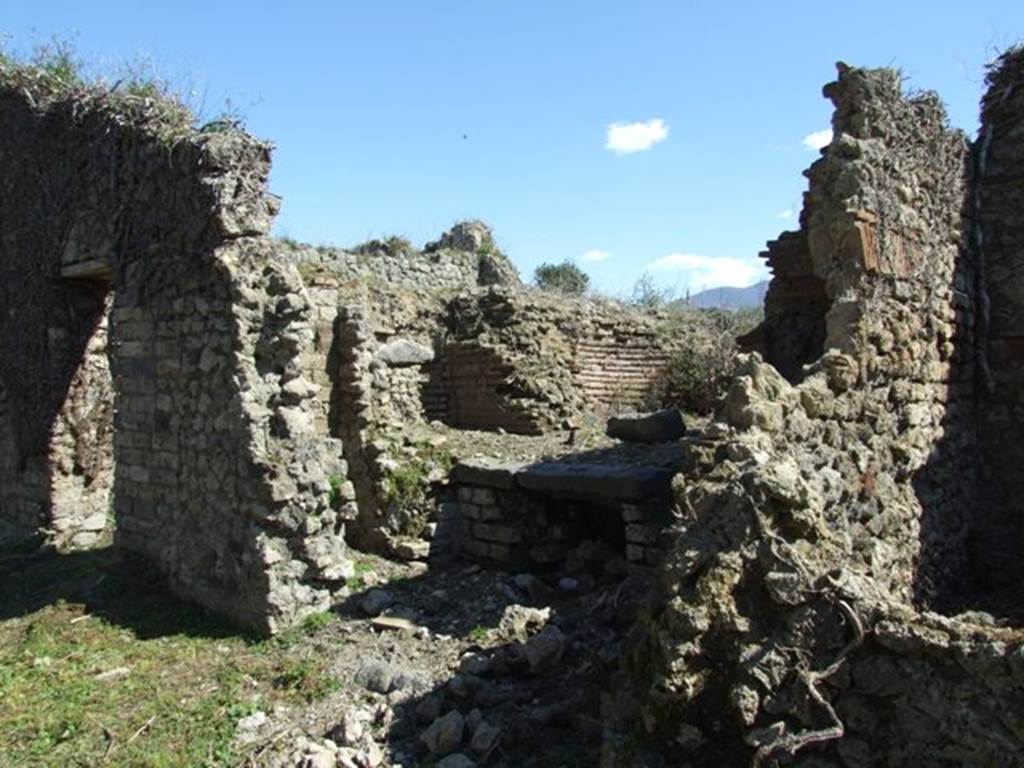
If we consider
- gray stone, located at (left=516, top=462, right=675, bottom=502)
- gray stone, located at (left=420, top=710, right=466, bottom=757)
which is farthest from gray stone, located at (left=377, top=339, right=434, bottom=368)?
gray stone, located at (left=420, top=710, right=466, bottom=757)

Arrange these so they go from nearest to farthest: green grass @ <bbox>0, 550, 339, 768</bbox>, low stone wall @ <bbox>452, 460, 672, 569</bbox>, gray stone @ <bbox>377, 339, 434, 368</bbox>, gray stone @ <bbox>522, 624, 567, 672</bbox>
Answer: green grass @ <bbox>0, 550, 339, 768</bbox>, gray stone @ <bbox>522, 624, 567, 672</bbox>, low stone wall @ <bbox>452, 460, 672, 569</bbox>, gray stone @ <bbox>377, 339, 434, 368</bbox>

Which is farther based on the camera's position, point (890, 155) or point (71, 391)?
point (71, 391)

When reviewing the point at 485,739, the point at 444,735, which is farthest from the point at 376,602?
the point at 485,739

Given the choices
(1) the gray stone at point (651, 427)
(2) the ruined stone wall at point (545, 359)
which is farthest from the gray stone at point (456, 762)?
(2) the ruined stone wall at point (545, 359)

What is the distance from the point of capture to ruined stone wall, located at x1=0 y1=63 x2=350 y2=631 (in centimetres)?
609

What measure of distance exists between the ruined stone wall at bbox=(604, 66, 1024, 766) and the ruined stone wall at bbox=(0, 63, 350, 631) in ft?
10.7

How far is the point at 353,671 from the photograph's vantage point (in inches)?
204

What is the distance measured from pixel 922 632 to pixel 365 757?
8.87ft

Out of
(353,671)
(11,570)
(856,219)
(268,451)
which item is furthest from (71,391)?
(856,219)

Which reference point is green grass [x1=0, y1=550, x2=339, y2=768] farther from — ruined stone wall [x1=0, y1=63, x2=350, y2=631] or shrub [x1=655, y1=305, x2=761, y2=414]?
Result: shrub [x1=655, y1=305, x2=761, y2=414]

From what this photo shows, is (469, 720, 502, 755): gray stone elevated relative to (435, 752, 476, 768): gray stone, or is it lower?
elevated

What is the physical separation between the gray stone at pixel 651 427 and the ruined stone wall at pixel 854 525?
8.61ft

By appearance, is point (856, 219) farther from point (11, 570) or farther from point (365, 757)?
point (11, 570)

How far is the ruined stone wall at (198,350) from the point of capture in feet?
20.0
